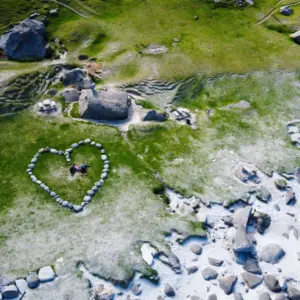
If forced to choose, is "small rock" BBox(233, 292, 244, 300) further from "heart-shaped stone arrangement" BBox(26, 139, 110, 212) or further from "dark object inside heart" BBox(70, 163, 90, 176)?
"dark object inside heart" BBox(70, 163, 90, 176)

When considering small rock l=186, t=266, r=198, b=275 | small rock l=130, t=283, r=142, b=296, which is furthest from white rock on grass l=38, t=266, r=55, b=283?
small rock l=186, t=266, r=198, b=275

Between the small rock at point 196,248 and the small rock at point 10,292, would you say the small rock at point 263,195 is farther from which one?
the small rock at point 10,292

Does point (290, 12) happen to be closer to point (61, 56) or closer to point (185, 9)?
point (185, 9)

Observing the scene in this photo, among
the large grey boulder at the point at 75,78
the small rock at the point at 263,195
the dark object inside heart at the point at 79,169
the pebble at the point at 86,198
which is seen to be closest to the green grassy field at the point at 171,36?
the large grey boulder at the point at 75,78

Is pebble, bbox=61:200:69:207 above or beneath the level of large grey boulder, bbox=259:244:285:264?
above

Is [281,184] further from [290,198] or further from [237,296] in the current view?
[237,296]

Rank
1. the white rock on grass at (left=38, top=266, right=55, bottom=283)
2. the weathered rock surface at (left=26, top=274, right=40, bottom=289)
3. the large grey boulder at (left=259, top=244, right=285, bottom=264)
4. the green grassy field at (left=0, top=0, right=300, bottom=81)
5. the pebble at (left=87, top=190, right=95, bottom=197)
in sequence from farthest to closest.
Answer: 1. the green grassy field at (left=0, top=0, right=300, bottom=81)
2. the pebble at (left=87, top=190, right=95, bottom=197)
3. the large grey boulder at (left=259, top=244, right=285, bottom=264)
4. the white rock on grass at (left=38, top=266, right=55, bottom=283)
5. the weathered rock surface at (left=26, top=274, right=40, bottom=289)

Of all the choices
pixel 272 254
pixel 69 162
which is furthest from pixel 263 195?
pixel 69 162
